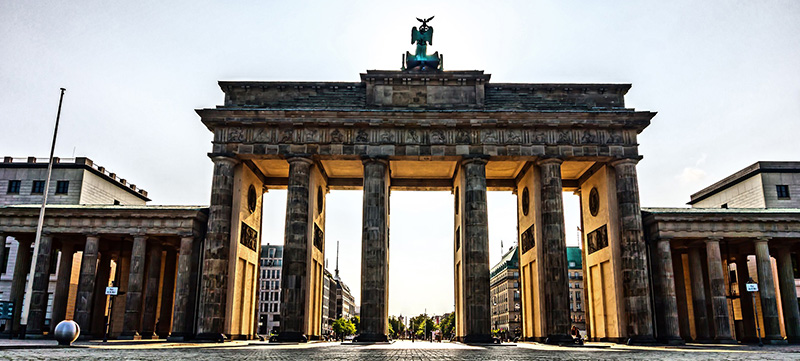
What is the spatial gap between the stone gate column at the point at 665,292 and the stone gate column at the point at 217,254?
26.9 metres

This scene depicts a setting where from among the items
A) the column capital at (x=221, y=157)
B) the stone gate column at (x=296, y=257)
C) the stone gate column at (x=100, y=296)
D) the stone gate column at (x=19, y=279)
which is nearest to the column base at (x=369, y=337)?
the stone gate column at (x=296, y=257)

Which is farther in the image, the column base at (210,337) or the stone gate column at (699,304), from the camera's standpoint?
the stone gate column at (699,304)

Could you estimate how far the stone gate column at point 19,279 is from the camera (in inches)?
1443

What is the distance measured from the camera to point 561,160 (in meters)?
37.4

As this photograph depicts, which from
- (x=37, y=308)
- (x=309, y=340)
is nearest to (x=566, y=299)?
(x=309, y=340)

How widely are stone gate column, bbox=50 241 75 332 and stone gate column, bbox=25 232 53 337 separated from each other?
171cm

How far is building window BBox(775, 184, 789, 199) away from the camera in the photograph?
4880 cm

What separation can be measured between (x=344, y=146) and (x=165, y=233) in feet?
41.3

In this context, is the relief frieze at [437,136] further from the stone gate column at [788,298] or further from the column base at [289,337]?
the stone gate column at [788,298]

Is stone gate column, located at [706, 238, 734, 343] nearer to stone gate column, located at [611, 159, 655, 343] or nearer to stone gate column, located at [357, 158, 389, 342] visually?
stone gate column, located at [611, 159, 655, 343]

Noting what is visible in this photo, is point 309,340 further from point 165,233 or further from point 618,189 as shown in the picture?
point 618,189

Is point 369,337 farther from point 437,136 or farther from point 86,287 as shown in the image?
point 86,287

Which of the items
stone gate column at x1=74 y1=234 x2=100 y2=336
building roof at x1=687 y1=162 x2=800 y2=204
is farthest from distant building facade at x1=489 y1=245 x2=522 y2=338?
stone gate column at x1=74 y1=234 x2=100 y2=336

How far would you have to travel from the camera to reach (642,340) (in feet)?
111
